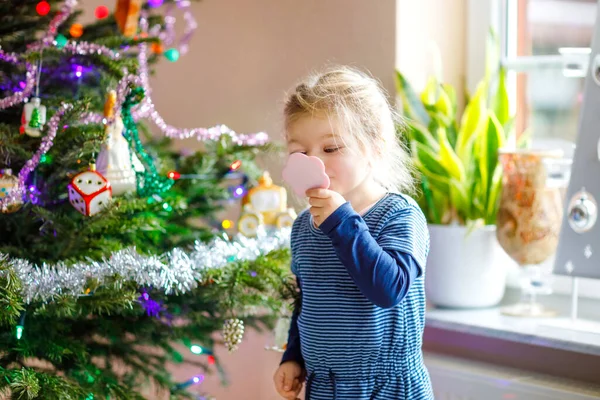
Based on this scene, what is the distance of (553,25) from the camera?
1869 mm

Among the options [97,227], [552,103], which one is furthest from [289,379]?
[552,103]

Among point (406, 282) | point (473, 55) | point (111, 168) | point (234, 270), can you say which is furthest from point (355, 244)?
point (473, 55)

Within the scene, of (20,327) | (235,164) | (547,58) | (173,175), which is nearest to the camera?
(20,327)

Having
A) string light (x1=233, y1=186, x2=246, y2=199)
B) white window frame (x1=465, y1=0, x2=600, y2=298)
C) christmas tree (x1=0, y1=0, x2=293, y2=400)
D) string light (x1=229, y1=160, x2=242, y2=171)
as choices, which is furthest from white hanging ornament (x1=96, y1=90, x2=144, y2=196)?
white window frame (x1=465, y1=0, x2=600, y2=298)

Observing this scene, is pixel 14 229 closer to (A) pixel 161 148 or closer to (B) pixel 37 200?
(B) pixel 37 200

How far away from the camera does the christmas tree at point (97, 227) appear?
132 centimetres

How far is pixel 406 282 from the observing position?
1.13 metres

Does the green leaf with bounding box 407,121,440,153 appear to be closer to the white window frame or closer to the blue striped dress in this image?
the white window frame

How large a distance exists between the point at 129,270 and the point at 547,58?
1.11m

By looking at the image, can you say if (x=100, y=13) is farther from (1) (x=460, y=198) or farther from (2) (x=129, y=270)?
(1) (x=460, y=198)

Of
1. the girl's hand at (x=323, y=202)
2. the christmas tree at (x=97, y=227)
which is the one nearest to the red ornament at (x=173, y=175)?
the christmas tree at (x=97, y=227)

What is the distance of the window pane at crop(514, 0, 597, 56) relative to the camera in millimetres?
1808

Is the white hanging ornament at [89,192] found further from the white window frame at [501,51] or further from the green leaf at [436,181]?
the white window frame at [501,51]

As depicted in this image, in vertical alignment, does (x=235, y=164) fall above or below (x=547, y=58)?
below
